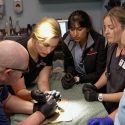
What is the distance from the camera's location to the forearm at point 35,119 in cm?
144

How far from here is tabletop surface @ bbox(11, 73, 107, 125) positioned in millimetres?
1488

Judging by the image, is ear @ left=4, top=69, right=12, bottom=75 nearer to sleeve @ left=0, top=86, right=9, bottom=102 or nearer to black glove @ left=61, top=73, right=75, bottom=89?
sleeve @ left=0, top=86, right=9, bottom=102

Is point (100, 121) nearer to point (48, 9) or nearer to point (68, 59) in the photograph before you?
point (68, 59)

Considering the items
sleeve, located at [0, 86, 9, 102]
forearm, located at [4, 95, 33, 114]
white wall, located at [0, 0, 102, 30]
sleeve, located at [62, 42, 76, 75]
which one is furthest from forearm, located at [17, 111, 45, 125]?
white wall, located at [0, 0, 102, 30]

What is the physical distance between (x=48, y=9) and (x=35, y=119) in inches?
111

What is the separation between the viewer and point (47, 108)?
4.97ft

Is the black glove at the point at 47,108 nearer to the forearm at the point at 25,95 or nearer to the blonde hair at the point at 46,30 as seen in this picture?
the forearm at the point at 25,95

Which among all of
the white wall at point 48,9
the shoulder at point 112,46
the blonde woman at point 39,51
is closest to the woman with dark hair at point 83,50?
the shoulder at point 112,46

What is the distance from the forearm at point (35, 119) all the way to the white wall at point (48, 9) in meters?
2.74

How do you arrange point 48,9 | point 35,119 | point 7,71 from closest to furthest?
point 7,71 → point 35,119 → point 48,9

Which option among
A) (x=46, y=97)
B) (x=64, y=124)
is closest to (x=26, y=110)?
(x=46, y=97)

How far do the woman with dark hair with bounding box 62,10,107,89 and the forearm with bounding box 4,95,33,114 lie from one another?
70 cm

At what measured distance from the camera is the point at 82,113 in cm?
156

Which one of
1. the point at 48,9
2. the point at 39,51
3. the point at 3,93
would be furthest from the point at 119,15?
the point at 48,9
